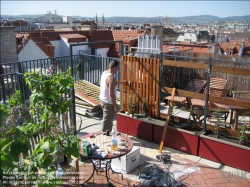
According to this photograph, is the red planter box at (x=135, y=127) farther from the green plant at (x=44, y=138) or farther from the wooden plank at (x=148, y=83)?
the green plant at (x=44, y=138)

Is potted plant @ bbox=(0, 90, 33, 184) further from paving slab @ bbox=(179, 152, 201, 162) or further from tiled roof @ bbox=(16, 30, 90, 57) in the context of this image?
tiled roof @ bbox=(16, 30, 90, 57)

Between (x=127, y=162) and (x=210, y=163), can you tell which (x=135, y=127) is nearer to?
(x=127, y=162)

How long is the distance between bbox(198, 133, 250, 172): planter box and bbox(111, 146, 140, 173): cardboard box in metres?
1.26

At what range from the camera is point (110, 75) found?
4688mm

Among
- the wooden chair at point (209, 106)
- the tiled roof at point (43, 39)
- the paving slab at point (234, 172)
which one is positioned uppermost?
the tiled roof at point (43, 39)

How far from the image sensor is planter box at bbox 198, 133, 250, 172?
4.14m

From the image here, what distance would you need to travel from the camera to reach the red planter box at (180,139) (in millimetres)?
4656

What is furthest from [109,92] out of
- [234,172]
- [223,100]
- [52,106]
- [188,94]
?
[234,172]

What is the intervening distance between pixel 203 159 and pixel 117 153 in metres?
1.90

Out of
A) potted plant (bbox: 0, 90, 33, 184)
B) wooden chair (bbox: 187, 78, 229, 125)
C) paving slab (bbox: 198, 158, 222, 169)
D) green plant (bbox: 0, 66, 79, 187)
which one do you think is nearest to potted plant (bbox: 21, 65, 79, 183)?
green plant (bbox: 0, 66, 79, 187)

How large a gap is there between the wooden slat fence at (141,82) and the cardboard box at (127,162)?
140 cm

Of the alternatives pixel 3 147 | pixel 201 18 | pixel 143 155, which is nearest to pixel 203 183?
pixel 143 155

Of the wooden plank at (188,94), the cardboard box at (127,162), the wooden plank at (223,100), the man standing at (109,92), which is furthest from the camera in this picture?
the wooden plank at (188,94)

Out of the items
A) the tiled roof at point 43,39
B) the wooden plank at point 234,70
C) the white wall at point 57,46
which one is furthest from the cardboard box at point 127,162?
the white wall at point 57,46
